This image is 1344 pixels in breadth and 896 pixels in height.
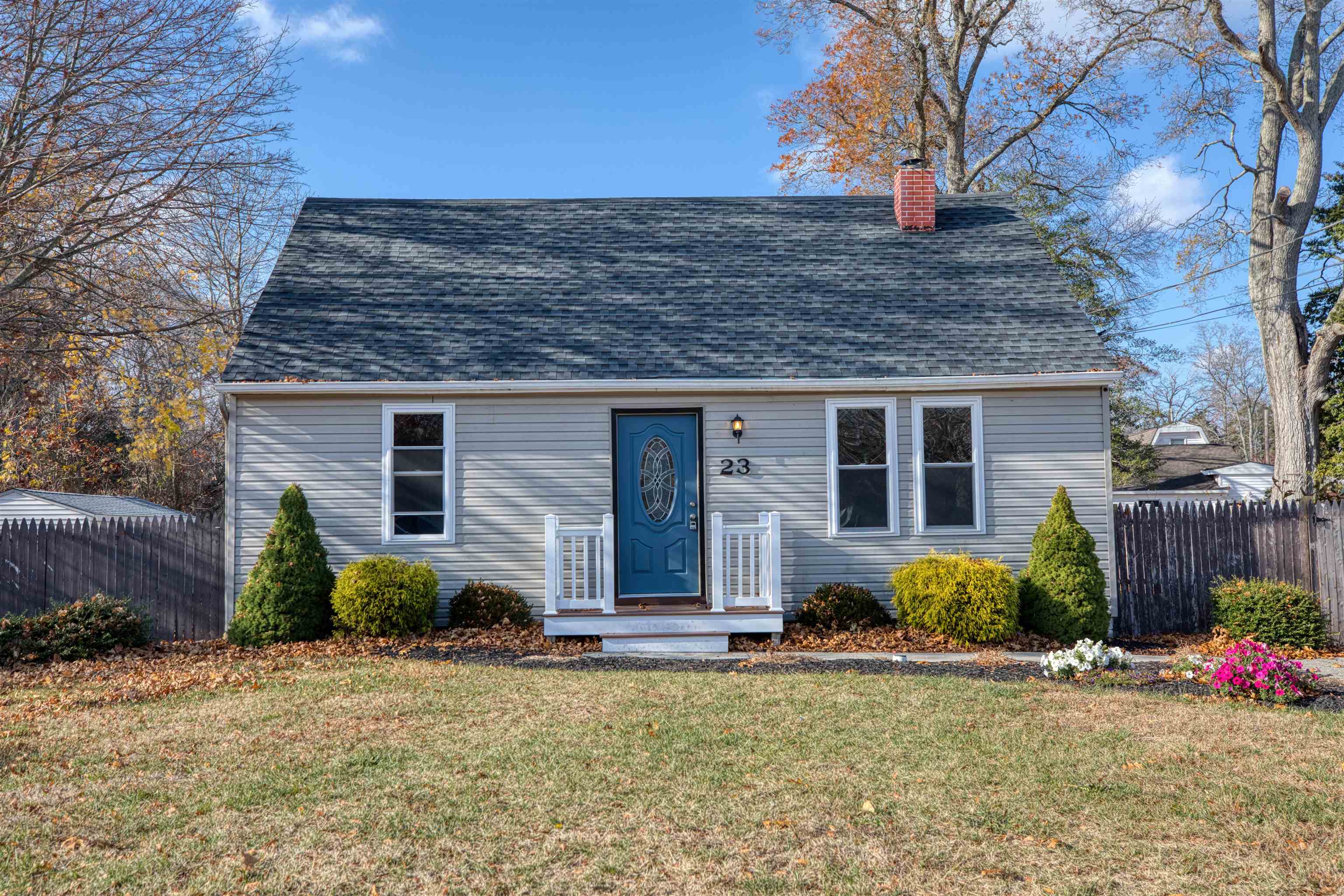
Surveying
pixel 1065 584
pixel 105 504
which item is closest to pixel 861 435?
pixel 1065 584

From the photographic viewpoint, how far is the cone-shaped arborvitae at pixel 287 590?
9781mm

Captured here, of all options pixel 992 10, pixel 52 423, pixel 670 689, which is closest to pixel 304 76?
pixel 670 689

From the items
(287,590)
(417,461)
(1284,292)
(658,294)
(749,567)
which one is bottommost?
(287,590)

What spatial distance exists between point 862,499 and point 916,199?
512 cm

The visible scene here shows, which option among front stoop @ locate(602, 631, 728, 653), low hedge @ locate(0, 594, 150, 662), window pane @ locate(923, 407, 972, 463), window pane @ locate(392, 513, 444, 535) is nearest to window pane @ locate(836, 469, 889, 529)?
window pane @ locate(923, 407, 972, 463)

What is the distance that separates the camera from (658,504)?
1110 cm

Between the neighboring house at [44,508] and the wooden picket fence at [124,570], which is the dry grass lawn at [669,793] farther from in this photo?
the neighboring house at [44,508]

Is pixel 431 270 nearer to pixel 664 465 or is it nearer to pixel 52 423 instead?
pixel 664 465

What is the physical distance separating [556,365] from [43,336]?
6.76 m

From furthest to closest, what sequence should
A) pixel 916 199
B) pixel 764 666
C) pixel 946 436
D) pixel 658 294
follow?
pixel 916 199 → pixel 658 294 → pixel 946 436 → pixel 764 666

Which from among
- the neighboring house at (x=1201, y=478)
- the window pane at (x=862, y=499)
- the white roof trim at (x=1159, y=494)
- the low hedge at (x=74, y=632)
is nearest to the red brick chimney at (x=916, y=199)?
the window pane at (x=862, y=499)

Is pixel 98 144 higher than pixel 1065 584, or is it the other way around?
pixel 98 144

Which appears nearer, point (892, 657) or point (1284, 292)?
point (892, 657)

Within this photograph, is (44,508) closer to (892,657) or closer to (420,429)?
(420,429)
